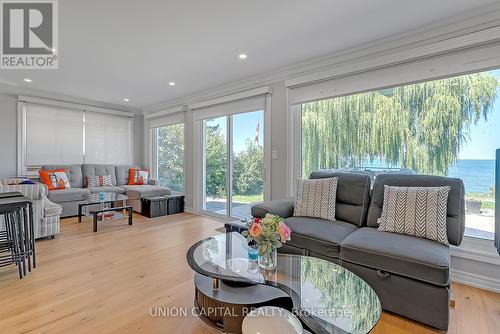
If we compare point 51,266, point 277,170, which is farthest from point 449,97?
point 51,266

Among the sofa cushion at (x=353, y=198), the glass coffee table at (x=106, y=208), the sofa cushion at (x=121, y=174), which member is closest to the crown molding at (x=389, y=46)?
the sofa cushion at (x=353, y=198)

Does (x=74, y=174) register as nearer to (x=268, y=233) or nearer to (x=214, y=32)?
(x=214, y=32)

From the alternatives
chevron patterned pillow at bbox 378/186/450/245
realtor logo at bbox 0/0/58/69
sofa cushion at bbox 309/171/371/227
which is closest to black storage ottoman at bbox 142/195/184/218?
realtor logo at bbox 0/0/58/69

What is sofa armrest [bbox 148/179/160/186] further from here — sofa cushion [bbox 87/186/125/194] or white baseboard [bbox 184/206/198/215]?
white baseboard [bbox 184/206/198/215]

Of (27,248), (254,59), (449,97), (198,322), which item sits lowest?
(198,322)

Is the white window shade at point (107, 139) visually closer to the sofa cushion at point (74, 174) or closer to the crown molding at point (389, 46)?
the sofa cushion at point (74, 174)

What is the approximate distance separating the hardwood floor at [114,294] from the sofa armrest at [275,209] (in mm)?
921

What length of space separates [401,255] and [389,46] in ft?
7.24

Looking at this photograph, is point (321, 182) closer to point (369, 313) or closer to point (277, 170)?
point (277, 170)

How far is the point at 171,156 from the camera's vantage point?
6.02 m

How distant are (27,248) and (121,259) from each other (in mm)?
862

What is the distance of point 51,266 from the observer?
8.48 ft

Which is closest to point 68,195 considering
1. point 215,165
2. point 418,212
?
point 215,165

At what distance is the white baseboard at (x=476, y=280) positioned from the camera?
221 centimetres
